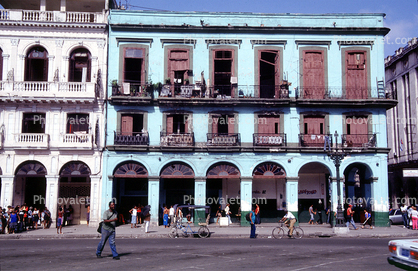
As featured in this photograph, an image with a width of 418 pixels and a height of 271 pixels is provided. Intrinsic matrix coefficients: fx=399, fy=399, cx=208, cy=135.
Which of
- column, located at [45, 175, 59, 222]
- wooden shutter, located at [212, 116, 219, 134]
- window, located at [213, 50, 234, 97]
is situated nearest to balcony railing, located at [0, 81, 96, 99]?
column, located at [45, 175, 59, 222]

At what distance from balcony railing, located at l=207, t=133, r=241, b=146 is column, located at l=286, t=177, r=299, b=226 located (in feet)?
14.8

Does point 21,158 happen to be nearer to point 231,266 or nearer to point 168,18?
point 168,18

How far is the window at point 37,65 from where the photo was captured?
28.0 meters

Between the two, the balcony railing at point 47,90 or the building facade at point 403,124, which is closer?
the balcony railing at point 47,90

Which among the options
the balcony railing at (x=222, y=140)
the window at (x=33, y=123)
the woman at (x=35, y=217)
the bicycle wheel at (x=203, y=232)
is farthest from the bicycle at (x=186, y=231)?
the window at (x=33, y=123)

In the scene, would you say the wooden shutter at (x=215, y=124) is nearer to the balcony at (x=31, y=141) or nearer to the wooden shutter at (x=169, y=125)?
the wooden shutter at (x=169, y=125)

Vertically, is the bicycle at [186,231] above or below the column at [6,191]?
below

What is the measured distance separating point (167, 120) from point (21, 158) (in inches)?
403

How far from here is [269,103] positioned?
91.0 ft

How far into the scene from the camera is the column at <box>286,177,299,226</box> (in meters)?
27.7

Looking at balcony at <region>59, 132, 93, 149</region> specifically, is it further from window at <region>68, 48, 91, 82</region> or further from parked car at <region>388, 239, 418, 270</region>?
parked car at <region>388, 239, 418, 270</region>

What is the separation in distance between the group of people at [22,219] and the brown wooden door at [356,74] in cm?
2233

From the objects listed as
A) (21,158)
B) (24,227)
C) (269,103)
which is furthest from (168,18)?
(24,227)

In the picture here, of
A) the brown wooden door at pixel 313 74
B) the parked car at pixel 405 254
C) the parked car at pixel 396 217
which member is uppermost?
the brown wooden door at pixel 313 74
